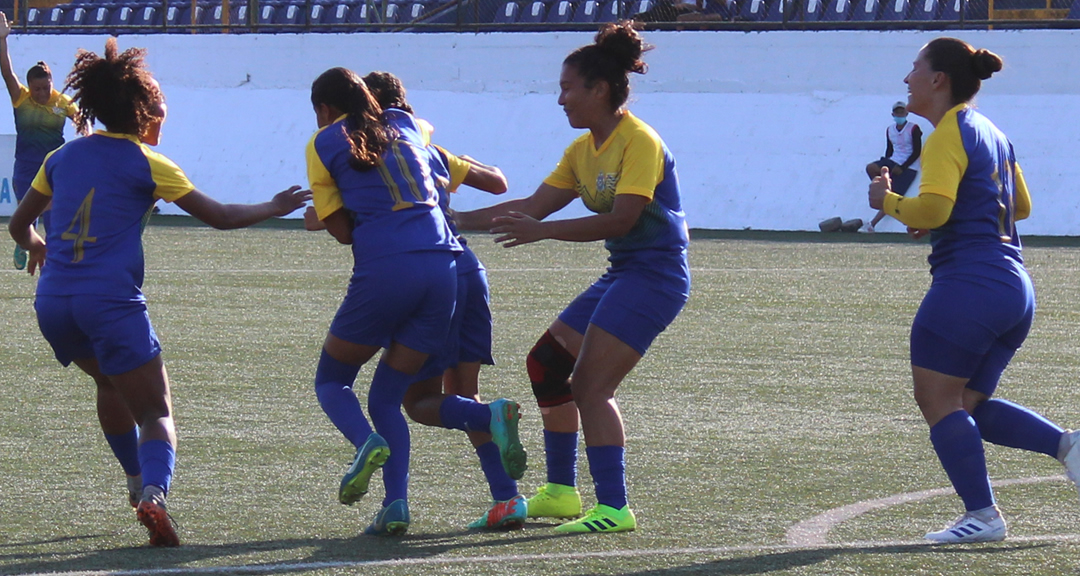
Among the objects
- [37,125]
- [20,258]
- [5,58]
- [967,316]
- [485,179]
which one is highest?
[485,179]

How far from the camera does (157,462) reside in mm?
4566

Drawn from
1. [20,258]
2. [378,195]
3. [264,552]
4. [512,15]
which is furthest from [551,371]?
[512,15]

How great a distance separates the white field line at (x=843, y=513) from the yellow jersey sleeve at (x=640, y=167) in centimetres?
113

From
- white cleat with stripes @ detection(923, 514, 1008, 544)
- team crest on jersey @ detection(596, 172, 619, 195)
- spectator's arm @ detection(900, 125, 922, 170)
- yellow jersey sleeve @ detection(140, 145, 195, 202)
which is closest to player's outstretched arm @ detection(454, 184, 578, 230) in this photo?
team crest on jersey @ detection(596, 172, 619, 195)

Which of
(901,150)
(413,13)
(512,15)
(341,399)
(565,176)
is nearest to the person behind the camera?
(341,399)

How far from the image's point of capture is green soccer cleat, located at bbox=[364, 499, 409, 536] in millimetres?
4668

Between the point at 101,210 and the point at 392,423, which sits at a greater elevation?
the point at 101,210

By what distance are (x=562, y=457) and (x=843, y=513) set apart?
3.05ft

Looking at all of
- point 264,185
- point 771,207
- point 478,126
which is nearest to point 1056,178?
point 771,207

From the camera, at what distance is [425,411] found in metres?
5.13

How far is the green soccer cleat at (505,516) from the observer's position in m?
4.88

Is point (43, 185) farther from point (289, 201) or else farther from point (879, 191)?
point (879, 191)

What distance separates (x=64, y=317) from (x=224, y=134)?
22171 mm

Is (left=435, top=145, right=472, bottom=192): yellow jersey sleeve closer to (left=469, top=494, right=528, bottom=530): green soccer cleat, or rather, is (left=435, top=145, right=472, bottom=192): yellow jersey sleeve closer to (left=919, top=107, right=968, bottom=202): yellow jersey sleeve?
(left=469, top=494, right=528, bottom=530): green soccer cleat
